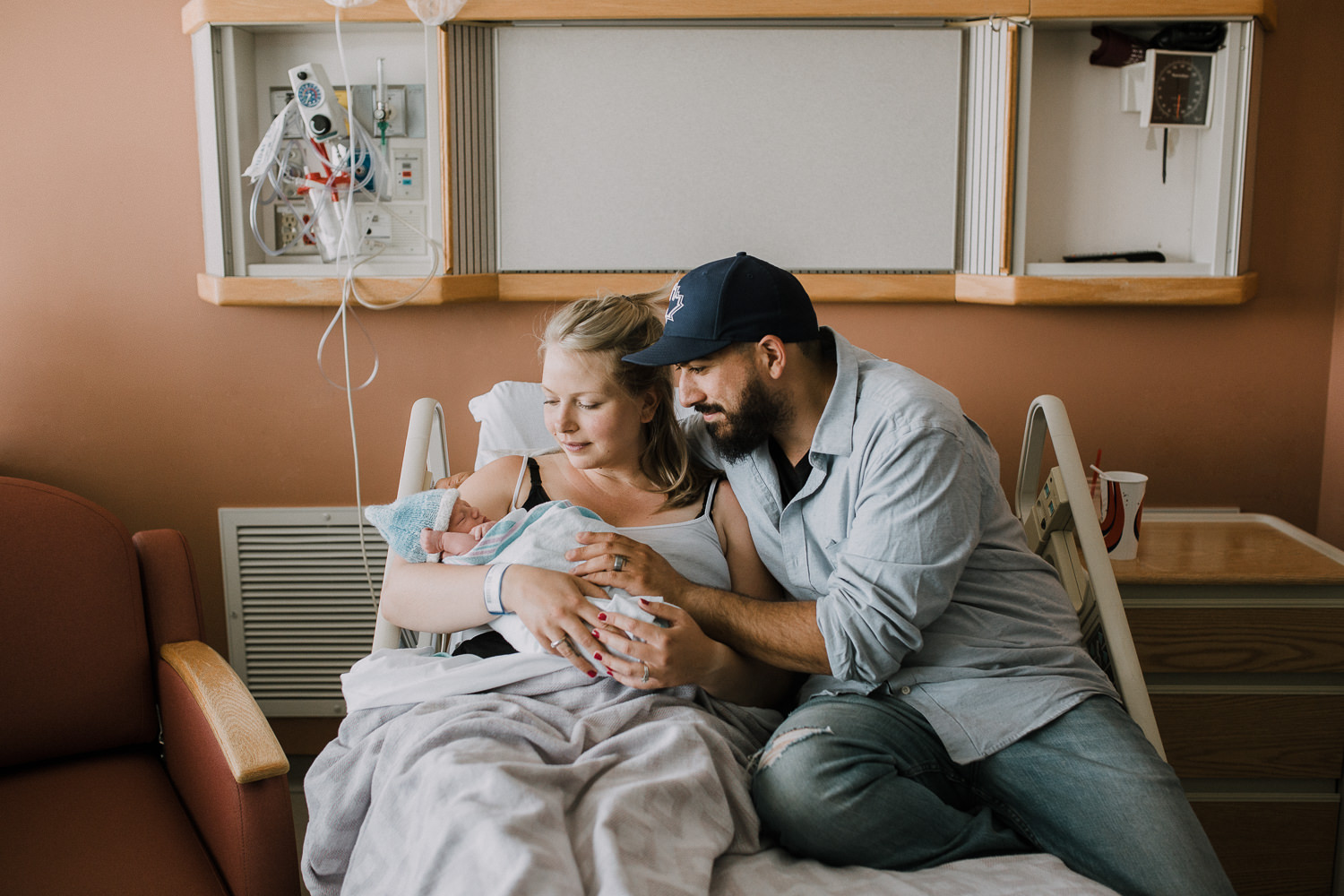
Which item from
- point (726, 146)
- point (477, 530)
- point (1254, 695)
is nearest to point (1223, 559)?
point (1254, 695)

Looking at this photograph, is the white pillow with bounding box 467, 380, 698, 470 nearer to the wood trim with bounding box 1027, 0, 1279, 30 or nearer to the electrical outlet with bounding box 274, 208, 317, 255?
the electrical outlet with bounding box 274, 208, 317, 255

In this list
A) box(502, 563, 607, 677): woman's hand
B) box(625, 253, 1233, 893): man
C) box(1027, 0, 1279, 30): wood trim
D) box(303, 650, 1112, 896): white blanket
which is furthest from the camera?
box(1027, 0, 1279, 30): wood trim

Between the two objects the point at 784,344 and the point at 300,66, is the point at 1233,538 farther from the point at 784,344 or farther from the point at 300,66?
the point at 300,66

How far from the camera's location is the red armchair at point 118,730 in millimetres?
1405

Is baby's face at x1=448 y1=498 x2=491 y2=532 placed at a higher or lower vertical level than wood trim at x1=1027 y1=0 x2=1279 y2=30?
lower

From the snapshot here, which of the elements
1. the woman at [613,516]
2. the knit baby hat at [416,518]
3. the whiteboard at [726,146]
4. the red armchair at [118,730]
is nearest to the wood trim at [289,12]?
the whiteboard at [726,146]

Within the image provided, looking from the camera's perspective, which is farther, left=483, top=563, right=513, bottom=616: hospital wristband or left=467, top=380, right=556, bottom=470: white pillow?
left=467, top=380, right=556, bottom=470: white pillow

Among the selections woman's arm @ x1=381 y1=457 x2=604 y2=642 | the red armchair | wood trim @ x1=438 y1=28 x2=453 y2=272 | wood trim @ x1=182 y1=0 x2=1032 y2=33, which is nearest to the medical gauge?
wood trim @ x1=182 y1=0 x2=1032 y2=33

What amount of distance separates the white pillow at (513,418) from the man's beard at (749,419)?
374 millimetres

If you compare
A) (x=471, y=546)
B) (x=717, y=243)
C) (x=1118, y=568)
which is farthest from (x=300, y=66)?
(x=1118, y=568)

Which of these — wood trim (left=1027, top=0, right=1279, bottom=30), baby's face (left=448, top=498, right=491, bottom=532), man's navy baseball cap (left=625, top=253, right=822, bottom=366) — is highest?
wood trim (left=1027, top=0, right=1279, bottom=30)

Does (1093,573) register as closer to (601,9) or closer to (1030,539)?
(1030,539)

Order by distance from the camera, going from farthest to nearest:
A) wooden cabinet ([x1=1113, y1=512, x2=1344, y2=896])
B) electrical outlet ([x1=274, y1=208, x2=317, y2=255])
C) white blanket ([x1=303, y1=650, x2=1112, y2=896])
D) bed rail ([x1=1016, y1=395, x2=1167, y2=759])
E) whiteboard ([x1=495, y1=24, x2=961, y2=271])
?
electrical outlet ([x1=274, y1=208, x2=317, y2=255]) → whiteboard ([x1=495, y1=24, x2=961, y2=271]) → wooden cabinet ([x1=1113, y1=512, x2=1344, y2=896]) → bed rail ([x1=1016, y1=395, x2=1167, y2=759]) → white blanket ([x1=303, y1=650, x2=1112, y2=896])

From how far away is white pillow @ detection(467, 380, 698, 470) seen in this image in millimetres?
2029
